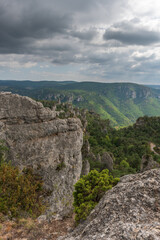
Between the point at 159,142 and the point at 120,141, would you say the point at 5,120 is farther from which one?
the point at 159,142

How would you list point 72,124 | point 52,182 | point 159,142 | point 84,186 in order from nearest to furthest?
point 84,186 < point 52,182 < point 72,124 < point 159,142

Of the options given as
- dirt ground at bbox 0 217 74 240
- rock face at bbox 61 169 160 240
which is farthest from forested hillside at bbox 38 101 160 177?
rock face at bbox 61 169 160 240

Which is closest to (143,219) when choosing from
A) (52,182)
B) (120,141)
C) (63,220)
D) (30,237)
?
(30,237)

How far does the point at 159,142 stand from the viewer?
90125 mm

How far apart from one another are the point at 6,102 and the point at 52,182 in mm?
16260

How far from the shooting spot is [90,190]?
1745 cm

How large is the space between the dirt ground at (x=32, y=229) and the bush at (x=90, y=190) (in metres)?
2.37

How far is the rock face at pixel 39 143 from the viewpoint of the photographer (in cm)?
2556

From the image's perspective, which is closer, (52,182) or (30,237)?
(30,237)

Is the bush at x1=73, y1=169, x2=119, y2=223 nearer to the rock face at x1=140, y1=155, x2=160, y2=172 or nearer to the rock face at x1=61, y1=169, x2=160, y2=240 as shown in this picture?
the rock face at x1=61, y1=169, x2=160, y2=240

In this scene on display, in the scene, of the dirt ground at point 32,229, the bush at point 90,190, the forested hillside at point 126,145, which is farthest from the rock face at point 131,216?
the forested hillside at point 126,145

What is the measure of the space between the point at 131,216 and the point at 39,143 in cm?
2218

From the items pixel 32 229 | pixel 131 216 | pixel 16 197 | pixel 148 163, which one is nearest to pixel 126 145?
pixel 148 163

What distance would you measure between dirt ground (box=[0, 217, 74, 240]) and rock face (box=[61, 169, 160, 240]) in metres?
7.99
